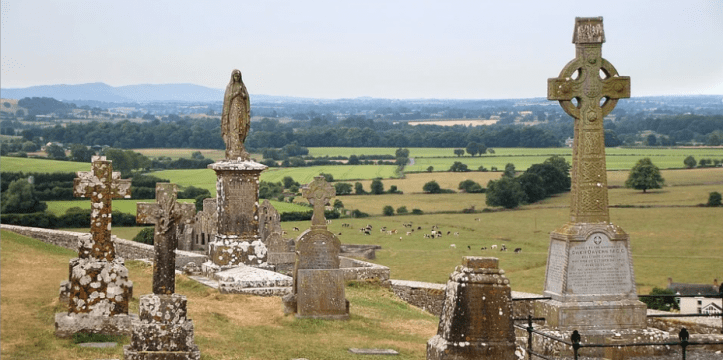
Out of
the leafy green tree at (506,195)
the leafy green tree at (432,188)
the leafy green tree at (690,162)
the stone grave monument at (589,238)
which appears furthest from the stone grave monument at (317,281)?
the leafy green tree at (690,162)

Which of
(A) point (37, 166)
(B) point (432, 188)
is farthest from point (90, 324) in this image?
(B) point (432, 188)

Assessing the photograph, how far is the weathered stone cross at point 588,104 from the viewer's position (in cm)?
1648

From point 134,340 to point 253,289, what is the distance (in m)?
8.37

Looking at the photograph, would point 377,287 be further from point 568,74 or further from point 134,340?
point 134,340

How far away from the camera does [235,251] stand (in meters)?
22.7

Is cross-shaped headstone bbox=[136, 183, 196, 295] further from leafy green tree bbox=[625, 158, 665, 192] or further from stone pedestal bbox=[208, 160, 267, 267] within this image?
leafy green tree bbox=[625, 158, 665, 192]

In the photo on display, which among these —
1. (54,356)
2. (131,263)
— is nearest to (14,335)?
(54,356)

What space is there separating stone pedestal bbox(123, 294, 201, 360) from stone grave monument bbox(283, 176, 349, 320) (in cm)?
604

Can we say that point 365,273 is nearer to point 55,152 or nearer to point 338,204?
point 338,204

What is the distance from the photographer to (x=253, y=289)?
20.4 metres

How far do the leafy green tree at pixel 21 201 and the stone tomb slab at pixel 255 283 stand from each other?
92.6 ft

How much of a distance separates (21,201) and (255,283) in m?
30.0

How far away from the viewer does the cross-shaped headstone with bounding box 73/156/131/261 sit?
14.9 m

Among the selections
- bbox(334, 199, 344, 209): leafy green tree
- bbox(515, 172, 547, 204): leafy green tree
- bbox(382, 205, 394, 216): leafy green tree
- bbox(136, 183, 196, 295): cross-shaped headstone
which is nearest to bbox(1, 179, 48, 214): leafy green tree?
bbox(334, 199, 344, 209): leafy green tree
